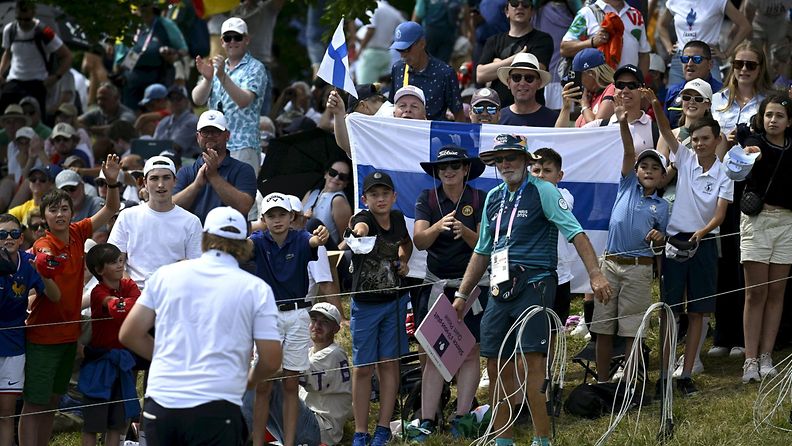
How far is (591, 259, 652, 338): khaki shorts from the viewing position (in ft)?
34.8

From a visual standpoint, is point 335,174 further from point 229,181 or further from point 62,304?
point 62,304

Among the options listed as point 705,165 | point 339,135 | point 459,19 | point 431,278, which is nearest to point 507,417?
point 431,278

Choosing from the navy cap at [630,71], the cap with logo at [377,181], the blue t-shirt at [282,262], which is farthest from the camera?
the navy cap at [630,71]

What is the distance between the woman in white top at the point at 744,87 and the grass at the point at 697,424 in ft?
6.84

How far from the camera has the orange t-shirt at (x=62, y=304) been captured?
9.98 metres

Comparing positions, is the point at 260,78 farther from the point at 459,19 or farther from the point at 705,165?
the point at 459,19

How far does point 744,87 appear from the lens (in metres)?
11.9

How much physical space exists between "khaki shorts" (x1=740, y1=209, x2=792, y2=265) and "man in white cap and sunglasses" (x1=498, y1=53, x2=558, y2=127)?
215cm

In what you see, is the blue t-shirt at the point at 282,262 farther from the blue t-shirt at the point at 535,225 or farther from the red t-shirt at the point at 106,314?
the blue t-shirt at the point at 535,225

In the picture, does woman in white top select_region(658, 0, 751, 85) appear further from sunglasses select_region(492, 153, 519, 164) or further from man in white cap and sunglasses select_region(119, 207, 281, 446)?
man in white cap and sunglasses select_region(119, 207, 281, 446)

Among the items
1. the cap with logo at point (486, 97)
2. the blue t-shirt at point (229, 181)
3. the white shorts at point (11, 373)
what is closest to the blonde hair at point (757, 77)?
the cap with logo at point (486, 97)

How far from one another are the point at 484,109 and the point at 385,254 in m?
2.32

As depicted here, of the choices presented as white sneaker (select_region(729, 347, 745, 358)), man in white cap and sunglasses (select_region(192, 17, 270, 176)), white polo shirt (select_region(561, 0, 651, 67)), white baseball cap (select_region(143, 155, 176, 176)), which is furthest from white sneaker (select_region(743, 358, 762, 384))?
man in white cap and sunglasses (select_region(192, 17, 270, 176))

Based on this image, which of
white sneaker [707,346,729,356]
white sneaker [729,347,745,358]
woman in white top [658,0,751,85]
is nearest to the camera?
white sneaker [729,347,745,358]
